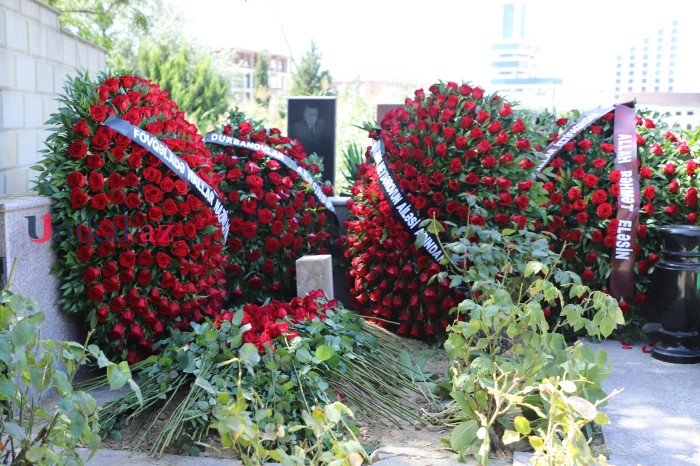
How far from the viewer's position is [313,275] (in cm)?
481

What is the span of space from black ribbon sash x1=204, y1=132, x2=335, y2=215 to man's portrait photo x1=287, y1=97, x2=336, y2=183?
2156 mm

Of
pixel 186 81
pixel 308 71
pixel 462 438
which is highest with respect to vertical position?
pixel 308 71

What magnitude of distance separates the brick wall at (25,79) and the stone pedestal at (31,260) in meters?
1.49

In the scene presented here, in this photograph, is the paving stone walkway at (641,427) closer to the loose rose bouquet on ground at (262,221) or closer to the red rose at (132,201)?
the red rose at (132,201)

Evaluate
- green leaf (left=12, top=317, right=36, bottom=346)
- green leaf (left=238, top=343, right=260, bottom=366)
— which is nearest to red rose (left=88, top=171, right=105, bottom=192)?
green leaf (left=238, top=343, right=260, bottom=366)

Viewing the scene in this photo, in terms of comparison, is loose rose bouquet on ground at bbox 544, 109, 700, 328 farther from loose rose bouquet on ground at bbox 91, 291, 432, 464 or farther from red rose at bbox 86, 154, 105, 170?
red rose at bbox 86, 154, 105, 170

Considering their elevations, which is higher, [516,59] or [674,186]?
[516,59]

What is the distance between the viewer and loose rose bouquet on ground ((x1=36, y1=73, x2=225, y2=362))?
4.16m

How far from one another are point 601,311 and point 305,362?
4.31 feet

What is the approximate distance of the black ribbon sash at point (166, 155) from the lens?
427 cm

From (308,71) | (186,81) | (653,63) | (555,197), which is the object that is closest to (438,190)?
(555,197)

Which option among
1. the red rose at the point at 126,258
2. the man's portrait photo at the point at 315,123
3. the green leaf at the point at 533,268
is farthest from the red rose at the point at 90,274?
the man's portrait photo at the point at 315,123

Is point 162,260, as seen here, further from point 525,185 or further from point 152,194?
point 525,185

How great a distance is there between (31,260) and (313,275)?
5.41 feet
